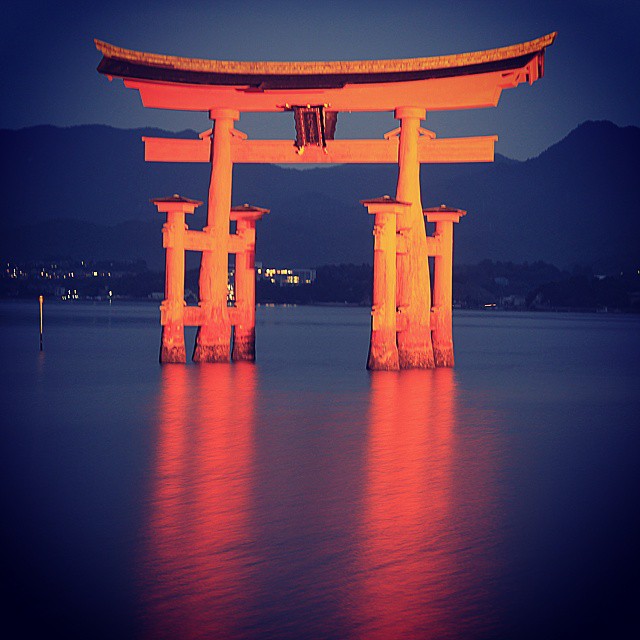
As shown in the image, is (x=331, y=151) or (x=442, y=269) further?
(x=442, y=269)

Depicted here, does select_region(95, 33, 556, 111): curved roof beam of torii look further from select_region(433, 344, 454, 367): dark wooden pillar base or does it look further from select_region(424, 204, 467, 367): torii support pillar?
select_region(433, 344, 454, 367): dark wooden pillar base

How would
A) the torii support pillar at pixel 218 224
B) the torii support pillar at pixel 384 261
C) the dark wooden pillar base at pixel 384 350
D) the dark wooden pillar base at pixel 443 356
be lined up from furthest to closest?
the dark wooden pillar base at pixel 443 356
the torii support pillar at pixel 218 224
the dark wooden pillar base at pixel 384 350
the torii support pillar at pixel 384 261

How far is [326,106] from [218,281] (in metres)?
4.89

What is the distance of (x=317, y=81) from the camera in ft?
78.5

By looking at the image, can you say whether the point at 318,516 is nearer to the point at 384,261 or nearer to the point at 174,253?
the point at 384,261

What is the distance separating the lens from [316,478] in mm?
12516

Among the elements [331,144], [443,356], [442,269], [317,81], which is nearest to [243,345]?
[443,356]

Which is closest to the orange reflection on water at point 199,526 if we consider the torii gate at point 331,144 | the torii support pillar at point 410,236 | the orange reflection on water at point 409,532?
the orange reflection on water at point 409,532

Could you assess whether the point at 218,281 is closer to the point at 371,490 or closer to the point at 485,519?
the point at 371,490

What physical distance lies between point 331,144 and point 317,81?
165 centimetres

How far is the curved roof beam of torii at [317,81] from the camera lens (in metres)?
23.1

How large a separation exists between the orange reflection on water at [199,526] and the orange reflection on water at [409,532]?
102 centimetres

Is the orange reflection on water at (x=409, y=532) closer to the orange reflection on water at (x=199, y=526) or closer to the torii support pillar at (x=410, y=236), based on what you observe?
the orange reflection on water at (x=199, y=526)

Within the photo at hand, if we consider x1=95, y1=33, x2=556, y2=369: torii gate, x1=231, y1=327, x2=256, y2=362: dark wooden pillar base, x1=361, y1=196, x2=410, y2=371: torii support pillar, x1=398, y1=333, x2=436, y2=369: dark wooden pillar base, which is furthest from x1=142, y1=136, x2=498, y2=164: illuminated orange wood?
x1=231, y1=327, x2=256, y2=362: dark wooden pillar base
